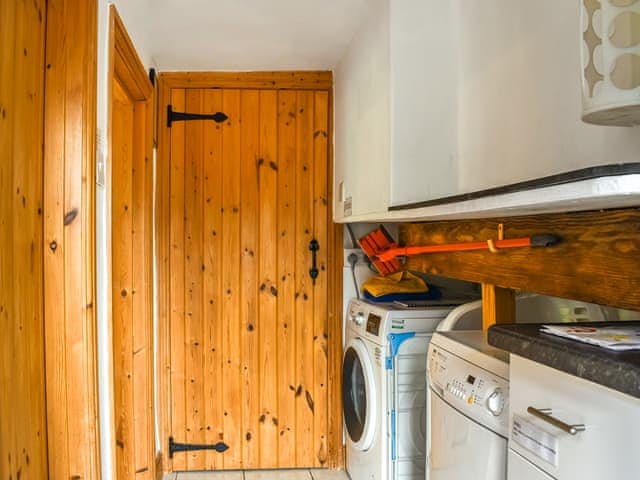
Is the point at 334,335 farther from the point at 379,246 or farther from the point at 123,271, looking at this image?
the point at 123,271

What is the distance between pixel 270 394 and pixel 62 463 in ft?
5.48

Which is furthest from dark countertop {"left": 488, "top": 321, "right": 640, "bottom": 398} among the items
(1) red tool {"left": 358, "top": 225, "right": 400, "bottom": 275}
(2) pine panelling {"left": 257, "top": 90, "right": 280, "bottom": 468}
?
(2) pine panelling {"left": 257, "top": 90, "right": 280, "bottom": 468}

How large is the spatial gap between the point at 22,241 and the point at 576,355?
1213 mm

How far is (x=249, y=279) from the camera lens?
3184 millimetres

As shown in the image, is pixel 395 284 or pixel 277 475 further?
pixel 277 475

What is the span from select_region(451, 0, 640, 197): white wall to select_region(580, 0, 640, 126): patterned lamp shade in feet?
0.81

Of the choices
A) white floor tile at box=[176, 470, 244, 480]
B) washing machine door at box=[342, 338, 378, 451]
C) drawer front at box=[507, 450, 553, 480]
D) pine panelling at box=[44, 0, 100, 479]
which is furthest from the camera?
white floor tile at box=[176, 470, 244, 480]

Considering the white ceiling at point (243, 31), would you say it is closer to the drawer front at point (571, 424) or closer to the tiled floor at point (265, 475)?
the drawer front at point (571, 424)

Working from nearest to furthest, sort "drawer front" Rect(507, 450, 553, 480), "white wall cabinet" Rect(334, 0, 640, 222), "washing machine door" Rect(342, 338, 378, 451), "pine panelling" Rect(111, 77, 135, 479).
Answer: "drawer front" Rect(507, 450, 553, 480) → "white wall cabinet" Rect(334, 0, 640, 222) → "washing machine door" Rect(342, 338, 378, 451) → "pine panelling" Rect(111, 77, 135, 479)

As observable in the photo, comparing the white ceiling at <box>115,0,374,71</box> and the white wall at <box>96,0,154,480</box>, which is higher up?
the white ceiling at <box>115,0,374,71</box>

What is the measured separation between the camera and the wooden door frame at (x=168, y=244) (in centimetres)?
312

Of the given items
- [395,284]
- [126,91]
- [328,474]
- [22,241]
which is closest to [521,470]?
[22,241]

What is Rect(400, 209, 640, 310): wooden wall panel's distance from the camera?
3.79 feet

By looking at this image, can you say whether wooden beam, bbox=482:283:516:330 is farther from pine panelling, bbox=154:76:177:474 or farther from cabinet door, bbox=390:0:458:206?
pine panelling, bbox=154:76:177:474
